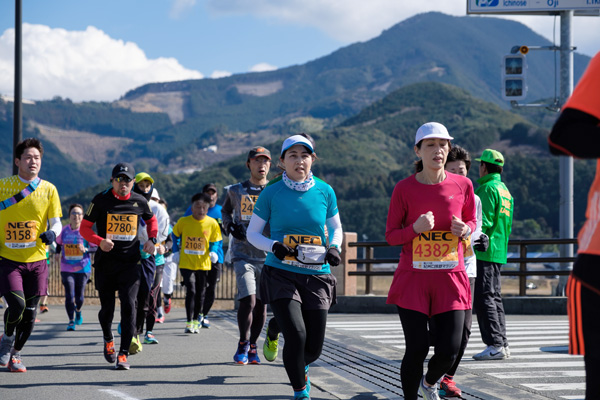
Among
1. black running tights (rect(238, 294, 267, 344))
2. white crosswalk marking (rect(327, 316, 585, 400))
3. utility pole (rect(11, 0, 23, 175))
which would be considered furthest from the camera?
utility pole (rect(11, 0, 23, 175))

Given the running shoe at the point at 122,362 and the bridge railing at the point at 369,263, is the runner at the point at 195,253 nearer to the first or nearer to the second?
the running shoe at the point at 122,362

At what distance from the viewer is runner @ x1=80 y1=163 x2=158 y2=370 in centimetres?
816

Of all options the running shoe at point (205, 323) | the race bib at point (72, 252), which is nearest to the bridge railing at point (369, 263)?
the running shoe at point (205, 323)

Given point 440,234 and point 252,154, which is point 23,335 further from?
point 440,234

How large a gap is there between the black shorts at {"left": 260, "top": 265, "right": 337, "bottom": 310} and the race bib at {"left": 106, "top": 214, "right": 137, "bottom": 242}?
8.15 ft

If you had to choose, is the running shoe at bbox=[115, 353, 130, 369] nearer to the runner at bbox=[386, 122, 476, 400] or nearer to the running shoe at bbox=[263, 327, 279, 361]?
the running shoe at bbox=[263, 327, 279, 361]

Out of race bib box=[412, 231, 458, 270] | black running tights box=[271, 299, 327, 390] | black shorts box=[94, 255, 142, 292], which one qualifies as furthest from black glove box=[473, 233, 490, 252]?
black shorts box=[94, 255, 142, 292]

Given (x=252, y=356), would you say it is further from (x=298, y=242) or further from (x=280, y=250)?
(x=280, y=250)

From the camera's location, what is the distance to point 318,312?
239 inches

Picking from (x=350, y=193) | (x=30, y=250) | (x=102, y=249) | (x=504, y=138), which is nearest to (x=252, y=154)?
(x=102, y=249)

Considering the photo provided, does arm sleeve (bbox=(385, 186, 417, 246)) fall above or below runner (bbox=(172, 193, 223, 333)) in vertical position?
above

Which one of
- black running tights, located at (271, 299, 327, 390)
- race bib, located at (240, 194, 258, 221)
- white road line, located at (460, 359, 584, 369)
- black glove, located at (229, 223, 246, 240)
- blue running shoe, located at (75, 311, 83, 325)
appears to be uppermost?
race bib, located at (240, 194, 258, 221)

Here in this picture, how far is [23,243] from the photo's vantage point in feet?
26.0

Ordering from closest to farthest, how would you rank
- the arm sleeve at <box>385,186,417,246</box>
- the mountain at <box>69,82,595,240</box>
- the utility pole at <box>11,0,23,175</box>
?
the arm sleeve at <box>385,186,417,246</box> → the utility pole at <box>11,0,23,175</box> → the mountain at <box>69,82,595,240</box>
